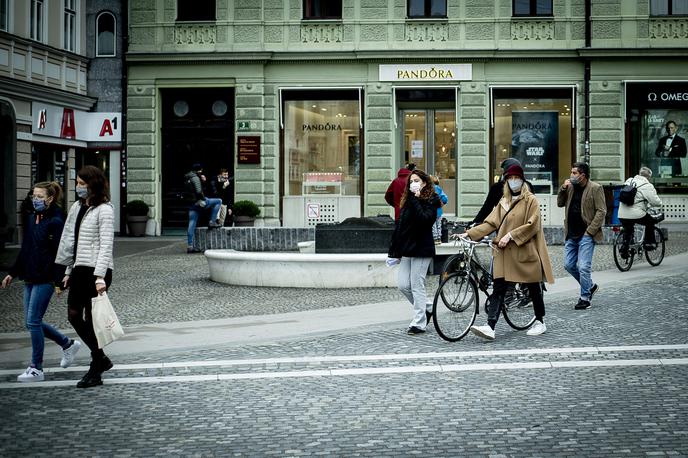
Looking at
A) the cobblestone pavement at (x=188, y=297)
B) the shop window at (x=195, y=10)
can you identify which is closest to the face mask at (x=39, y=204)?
the cobblestone pavement at (x=188, y=297)

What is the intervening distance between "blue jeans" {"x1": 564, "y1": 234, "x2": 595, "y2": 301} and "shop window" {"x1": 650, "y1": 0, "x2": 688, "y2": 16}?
58.6 feet

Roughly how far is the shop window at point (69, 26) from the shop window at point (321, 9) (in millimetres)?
6753

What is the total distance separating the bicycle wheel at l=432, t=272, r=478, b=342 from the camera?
10719 mm

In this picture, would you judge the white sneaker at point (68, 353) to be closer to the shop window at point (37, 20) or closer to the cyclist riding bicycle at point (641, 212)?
the cyclist riding bicycle at point (641, 212)

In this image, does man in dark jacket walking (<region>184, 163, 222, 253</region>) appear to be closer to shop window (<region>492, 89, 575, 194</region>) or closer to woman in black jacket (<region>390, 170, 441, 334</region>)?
shop window (<region>492, 89, 575, 194</region>)

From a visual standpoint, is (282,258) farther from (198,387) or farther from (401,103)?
(401,103)

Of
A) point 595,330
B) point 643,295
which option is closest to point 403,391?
point 595,330

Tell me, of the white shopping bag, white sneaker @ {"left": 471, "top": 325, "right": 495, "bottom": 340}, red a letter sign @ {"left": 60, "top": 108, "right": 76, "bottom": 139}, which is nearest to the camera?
the white shopping bag

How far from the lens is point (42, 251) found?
8.96 metres

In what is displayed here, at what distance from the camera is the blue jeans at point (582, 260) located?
13.1m

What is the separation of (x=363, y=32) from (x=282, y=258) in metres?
15.4

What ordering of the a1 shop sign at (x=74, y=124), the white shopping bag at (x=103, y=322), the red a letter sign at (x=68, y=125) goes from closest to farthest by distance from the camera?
the white shopping bag at (x=103, y=322) < the a1 shop sign at (x=74, y=124) < the red a letter sign at (x=68, y=125)

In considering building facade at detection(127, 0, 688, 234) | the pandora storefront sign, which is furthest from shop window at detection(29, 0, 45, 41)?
the pandora storefront sign

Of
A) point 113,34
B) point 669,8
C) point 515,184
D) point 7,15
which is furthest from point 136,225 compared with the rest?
point 515,184
